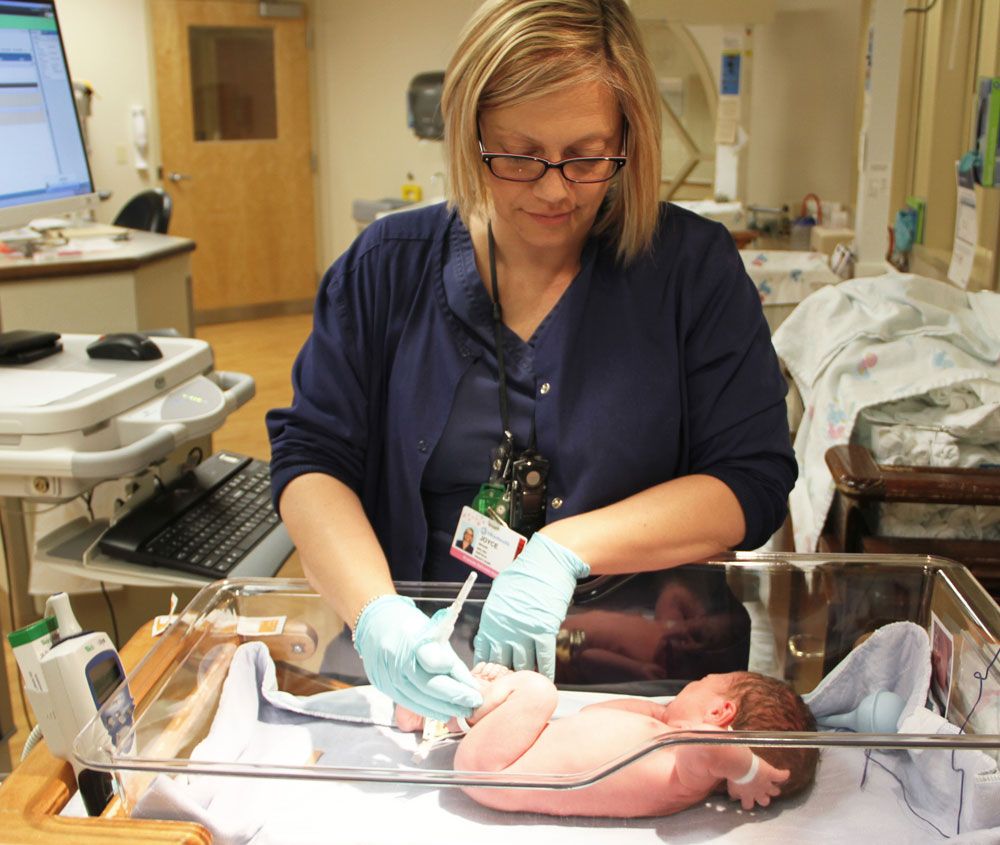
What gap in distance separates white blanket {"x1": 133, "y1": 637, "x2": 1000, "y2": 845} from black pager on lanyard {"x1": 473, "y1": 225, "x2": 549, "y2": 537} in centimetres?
38

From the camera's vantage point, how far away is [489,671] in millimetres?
1108

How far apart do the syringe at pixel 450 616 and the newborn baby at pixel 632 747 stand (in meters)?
0.06

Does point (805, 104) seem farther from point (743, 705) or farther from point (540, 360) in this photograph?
point (743, 705)

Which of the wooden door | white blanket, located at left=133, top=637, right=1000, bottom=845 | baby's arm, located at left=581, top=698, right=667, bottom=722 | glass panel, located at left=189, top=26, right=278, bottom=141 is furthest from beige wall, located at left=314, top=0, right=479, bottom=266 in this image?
white blanket, located at left=133, top=637, right=1000, bottom=845

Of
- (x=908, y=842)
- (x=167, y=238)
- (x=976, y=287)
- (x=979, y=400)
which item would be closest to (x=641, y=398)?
(x=908, y=842)

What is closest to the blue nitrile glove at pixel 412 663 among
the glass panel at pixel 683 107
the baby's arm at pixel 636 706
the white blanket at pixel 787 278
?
the baby's arm at pixel 636 706

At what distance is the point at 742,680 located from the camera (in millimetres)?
1130

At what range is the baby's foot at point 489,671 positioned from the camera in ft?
3.60

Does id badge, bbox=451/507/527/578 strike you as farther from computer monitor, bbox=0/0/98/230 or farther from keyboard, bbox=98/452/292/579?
computer monitor, bbox=0/0/98/230

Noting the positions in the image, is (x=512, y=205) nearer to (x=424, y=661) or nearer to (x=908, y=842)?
(x=424, y=661)

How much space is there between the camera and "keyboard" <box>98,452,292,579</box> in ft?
5.46

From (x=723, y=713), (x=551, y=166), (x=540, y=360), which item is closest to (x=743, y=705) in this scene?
(x=723, y=713)

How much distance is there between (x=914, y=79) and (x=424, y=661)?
3.44 m

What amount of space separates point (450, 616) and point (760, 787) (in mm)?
358
